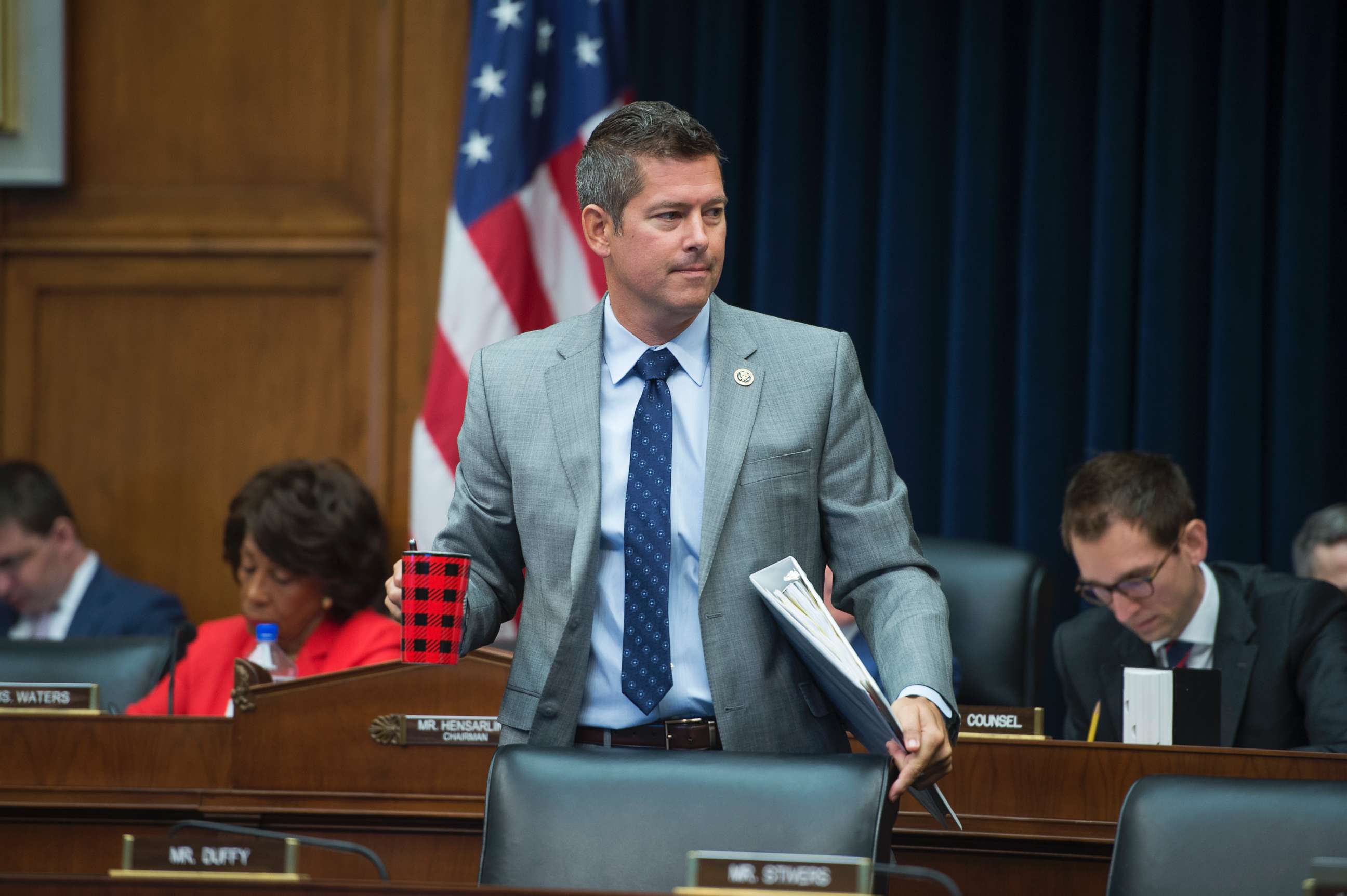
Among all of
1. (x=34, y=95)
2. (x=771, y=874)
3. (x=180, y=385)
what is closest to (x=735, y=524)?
(x=771, y=874)

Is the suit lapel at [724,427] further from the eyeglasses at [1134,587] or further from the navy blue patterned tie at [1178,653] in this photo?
the navy blue patterned tie at [1178,653]

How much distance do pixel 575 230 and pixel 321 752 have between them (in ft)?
6.35

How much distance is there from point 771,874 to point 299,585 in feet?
7.75

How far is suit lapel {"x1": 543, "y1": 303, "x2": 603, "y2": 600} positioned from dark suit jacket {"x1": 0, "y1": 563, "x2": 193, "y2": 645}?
2.26 meters

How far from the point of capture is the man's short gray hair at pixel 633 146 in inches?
81.5

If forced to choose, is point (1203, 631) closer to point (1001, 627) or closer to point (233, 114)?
point (1001, 627)

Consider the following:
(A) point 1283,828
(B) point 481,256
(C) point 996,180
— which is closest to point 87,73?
(B) point 481,256

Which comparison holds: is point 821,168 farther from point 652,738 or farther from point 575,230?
point 652,738

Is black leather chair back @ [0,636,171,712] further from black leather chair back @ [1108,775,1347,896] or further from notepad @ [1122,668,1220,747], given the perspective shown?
black leather chair back @ [1108,775,1347,896]

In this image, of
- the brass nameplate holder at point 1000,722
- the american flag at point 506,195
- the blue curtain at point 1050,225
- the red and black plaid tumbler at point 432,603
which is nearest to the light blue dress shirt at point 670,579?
the red and black plaid tumbler at point 432,603

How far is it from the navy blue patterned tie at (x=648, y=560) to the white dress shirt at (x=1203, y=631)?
5.12ft

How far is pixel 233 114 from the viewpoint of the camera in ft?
14.6

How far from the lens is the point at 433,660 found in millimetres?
1861

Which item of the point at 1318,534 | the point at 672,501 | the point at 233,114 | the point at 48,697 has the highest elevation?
the point at 233,114
